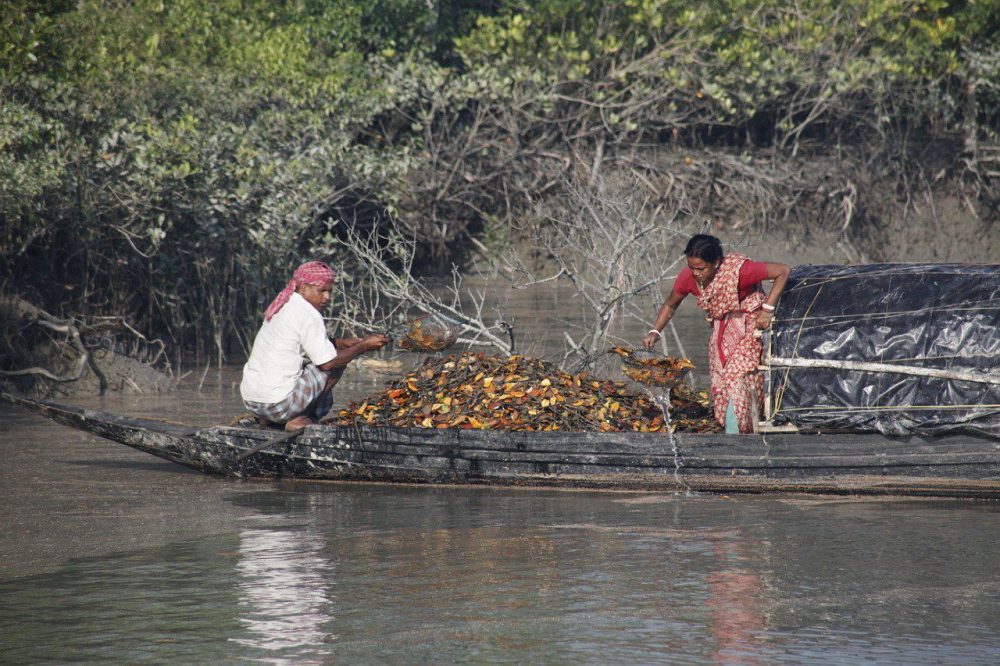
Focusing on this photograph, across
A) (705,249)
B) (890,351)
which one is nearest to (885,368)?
(890,351)

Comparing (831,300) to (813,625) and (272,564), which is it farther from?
(272,564)

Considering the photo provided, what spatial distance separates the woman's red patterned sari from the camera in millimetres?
6930

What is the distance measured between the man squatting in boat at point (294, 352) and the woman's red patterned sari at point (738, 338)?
1.80m

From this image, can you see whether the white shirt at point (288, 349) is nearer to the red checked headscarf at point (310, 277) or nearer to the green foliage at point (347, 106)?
the red checked headscarf at point (310, 277)

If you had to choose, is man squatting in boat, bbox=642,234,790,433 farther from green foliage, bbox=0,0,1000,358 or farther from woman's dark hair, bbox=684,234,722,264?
green foliage, bbox=0,0,1000,358

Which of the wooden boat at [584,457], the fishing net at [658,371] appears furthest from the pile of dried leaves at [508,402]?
the fishing net at [658,371]

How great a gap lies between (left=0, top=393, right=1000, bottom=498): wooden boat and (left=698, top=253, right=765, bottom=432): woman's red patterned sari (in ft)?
0.70

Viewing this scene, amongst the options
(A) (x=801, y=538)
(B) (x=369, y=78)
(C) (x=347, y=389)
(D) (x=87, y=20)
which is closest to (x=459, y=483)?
(A) (x=801, y=538)

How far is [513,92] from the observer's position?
1666 cm

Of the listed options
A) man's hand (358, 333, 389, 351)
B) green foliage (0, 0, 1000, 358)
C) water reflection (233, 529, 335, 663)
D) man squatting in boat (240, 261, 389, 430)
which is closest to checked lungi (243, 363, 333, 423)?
man squatting in boat (240, 261, 389, 430)

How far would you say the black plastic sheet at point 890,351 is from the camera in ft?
21.5

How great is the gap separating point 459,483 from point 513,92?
10156 mm

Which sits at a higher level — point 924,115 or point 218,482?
point 924,115

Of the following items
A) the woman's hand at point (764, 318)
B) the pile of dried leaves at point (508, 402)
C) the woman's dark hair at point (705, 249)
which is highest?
the woman's dark hair at point (705, 249)
